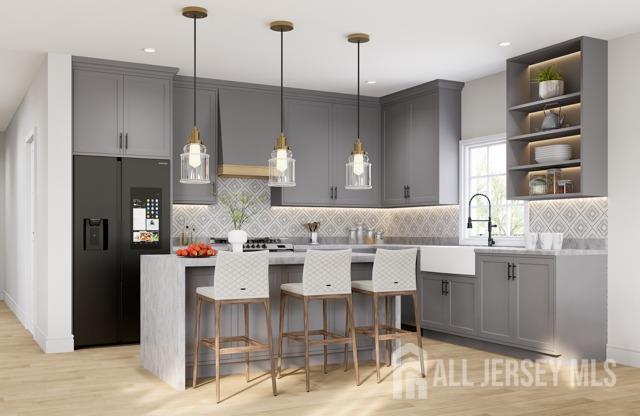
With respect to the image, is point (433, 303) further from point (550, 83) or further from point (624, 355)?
point (550, 83)

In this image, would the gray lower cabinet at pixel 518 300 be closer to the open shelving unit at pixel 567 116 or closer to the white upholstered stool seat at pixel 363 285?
the open shelving unit at pixel 567 116

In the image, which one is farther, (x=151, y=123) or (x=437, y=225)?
(x=437, y=225)

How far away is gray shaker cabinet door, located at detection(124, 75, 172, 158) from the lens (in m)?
6.52

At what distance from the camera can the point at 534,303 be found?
5629mm

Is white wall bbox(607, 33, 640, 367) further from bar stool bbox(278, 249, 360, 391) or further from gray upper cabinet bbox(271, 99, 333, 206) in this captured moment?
gray upper cabinet bbox(271, 99, 333, 206)

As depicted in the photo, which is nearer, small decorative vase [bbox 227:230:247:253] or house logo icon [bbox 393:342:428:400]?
house logo icon [bbox 393:342:428:400]

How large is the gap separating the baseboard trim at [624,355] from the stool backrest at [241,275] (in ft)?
9.92

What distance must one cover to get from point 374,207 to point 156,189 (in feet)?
Answer: 9.27

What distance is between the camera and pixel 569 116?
20.0 feet

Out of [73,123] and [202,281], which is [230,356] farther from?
[73,123]

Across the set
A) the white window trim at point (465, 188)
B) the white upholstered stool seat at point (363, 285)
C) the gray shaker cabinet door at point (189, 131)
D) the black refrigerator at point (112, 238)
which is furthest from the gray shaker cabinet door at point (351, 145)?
the white upholstered stool seat at point (363, 285)

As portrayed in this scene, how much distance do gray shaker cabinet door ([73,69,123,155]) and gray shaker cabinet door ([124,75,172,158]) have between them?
85mm

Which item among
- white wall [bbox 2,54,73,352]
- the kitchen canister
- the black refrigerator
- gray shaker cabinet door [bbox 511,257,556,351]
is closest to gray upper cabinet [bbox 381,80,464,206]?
the kitchen canister

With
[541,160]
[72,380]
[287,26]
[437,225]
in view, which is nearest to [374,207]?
[437,225]
